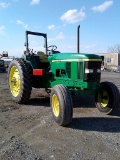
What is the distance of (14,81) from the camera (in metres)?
9.28

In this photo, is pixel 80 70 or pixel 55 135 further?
pixel 80 70

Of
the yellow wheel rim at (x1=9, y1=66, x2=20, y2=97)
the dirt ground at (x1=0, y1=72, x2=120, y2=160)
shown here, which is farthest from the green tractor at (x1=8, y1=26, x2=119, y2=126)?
the dirt ground at (x1=0, y1=72, x2=120, y2=160)

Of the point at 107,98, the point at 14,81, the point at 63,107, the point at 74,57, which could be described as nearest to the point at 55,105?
the point at 63,107

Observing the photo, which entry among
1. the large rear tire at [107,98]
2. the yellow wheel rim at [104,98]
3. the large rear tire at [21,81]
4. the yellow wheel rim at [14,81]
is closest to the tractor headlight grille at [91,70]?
Result: the large rear tire at [107,98]

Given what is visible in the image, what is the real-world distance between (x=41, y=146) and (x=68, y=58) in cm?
310

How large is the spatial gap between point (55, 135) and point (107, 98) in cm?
256

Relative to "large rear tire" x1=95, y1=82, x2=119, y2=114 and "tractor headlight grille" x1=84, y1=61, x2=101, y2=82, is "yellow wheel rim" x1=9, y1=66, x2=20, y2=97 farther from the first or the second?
"tractor headlight grille" x1=84, y1=61, x2=101, y2=82

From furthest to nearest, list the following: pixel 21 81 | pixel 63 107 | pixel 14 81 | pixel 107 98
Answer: pixel 14 81
pixel 21 81
pixel 107 98
pixel 63 107

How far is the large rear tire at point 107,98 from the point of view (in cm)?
719

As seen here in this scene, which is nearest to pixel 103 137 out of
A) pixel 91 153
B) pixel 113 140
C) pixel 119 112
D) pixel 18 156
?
pixel 113 140

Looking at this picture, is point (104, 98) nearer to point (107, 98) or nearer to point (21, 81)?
point (107, 98)

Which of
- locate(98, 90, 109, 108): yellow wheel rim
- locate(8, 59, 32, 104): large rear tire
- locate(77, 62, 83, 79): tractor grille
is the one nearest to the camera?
locate(77, 62, 83, 79): tractor grille

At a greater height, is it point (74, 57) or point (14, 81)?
point (74, 57)

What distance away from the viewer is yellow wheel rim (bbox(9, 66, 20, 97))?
29.9ft
